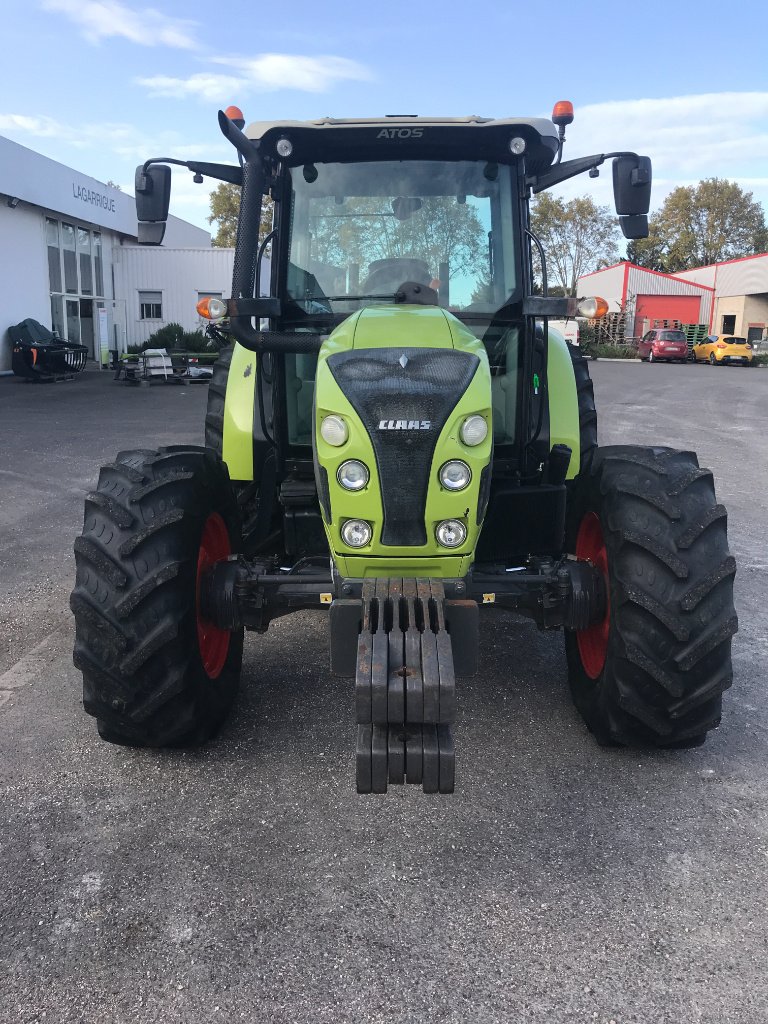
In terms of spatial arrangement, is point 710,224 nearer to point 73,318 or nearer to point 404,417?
point 73,318

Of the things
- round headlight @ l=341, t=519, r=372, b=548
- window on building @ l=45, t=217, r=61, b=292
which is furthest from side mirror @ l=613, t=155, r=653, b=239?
window on building @ l=45, t=217, r=61, b=292

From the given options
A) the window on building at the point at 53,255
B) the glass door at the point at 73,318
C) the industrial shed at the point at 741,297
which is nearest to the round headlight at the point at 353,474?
the window on building at the point at 53,255

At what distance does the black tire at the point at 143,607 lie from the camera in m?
3.12

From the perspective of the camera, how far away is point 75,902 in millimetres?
2607

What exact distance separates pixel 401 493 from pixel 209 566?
3.73 ft

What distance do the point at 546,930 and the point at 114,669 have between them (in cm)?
172

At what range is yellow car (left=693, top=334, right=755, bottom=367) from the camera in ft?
128

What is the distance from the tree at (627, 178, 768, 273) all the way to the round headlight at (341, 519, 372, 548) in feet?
247

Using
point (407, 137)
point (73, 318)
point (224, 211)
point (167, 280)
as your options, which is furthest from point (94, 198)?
point (407, 137)

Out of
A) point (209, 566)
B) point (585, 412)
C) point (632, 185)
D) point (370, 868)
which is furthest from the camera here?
point (585, 412)

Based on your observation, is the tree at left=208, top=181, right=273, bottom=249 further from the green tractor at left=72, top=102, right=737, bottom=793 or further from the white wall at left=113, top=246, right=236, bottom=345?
the green tractor at left=72, top=102, right=737, bottom=793

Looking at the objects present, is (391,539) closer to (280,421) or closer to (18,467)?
(280,421)

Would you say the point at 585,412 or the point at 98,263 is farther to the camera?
the point at 98,263

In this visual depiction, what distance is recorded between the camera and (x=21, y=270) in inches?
984
